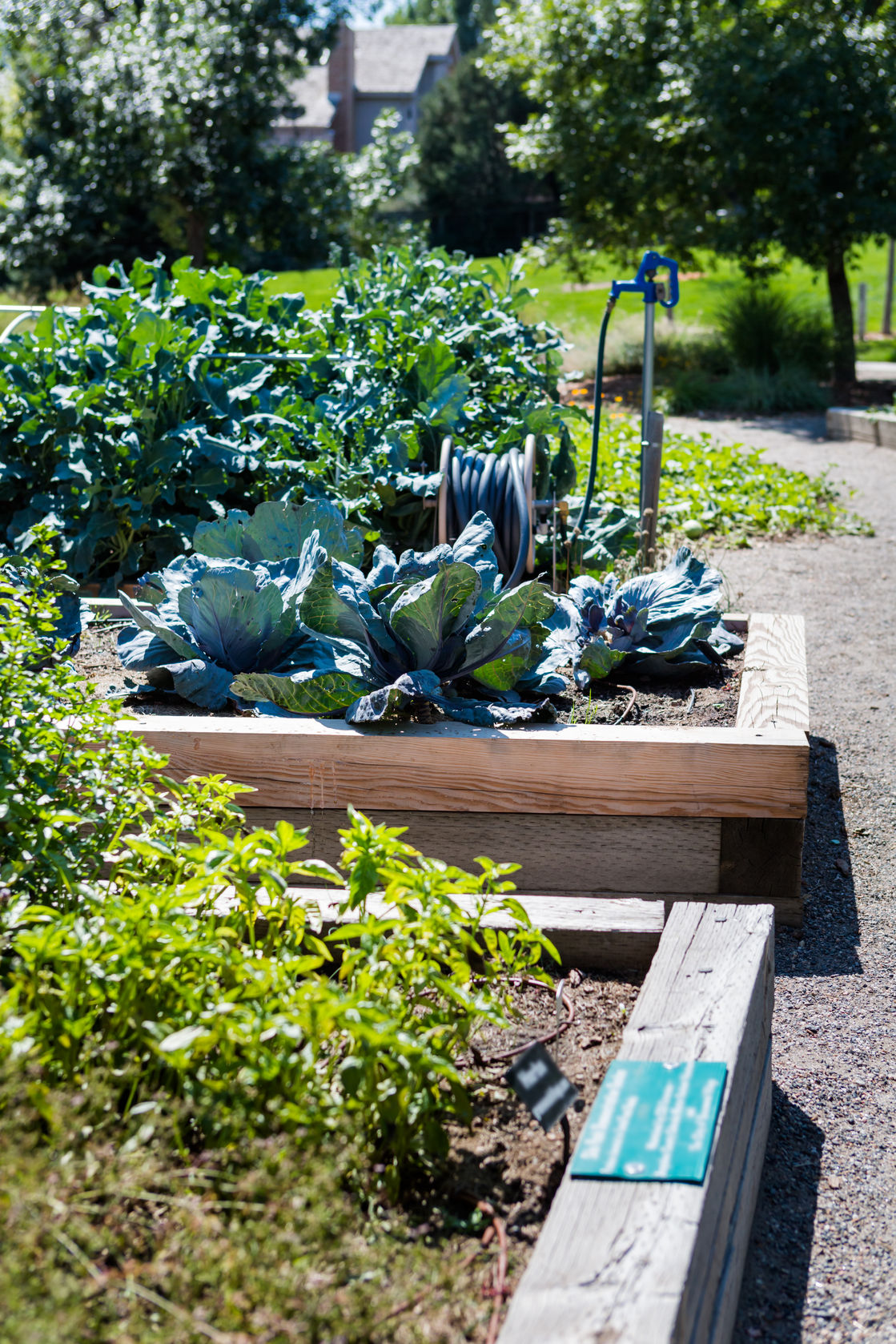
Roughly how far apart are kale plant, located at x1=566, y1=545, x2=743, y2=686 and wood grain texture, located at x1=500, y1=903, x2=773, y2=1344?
132 centimetres

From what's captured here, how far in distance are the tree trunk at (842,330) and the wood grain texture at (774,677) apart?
1050 cm

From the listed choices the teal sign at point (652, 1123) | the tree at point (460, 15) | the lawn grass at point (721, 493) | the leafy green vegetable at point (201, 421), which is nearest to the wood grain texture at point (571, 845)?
the teal sign at point (652, 1123)

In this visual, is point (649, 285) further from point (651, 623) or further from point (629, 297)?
point (629, 297)

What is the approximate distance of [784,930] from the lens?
2768 millimetres

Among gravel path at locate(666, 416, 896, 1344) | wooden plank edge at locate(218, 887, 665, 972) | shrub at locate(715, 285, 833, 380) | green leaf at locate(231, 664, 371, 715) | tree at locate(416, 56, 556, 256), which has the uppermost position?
tree at locate(416, 56, 556, 256)

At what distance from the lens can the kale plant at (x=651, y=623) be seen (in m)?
3.25

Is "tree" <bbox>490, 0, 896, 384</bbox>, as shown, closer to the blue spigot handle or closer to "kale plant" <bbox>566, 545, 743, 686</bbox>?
the blue spigot handle

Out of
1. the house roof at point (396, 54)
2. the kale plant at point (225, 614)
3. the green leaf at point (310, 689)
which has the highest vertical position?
the house roof at point (396, 54)

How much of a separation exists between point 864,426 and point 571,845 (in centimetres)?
900

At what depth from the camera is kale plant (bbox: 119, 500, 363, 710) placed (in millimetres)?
2904

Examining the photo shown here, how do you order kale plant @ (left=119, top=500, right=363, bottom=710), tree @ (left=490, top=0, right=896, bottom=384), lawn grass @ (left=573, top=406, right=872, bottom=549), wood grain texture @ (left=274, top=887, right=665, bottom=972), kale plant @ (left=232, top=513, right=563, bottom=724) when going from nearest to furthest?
wood grain texture @ (left=274, top=887, right=665, bottom=972)
kale plant @ (left=232, top=513, right=563, bottom=724)
kale plant @ (left=119, top=500, right=363, bottom=710)
lawn grass @ (left=573, top=406, right=872, bottom=549)
tree @ (left=490, top=0, right=896, bottom=384)

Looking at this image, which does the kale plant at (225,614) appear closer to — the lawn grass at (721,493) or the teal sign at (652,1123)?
Result: the teal sign at (652,1123)

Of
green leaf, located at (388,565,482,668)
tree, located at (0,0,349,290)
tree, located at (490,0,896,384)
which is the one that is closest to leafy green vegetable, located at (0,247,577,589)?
green leaf, located at (388,565,482,668)

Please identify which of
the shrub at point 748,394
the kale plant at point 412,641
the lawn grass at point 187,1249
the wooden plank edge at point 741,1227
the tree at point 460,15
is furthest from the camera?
the tree at point 460,15
